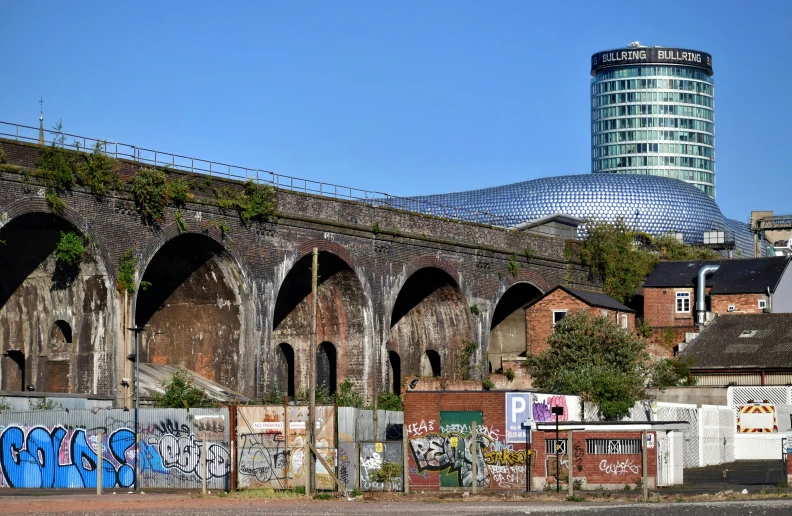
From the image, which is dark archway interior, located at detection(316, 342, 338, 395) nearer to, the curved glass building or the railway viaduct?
the railway viaduct

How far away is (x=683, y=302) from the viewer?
7050cm

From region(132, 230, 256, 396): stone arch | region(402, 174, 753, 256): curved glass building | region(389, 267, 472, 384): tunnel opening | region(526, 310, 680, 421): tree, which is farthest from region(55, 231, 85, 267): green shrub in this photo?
region(402, 174, 753, 256): curved glass building

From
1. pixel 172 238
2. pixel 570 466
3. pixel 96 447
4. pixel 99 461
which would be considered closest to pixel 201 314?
pixel 172 238

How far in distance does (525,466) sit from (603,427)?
2232mm

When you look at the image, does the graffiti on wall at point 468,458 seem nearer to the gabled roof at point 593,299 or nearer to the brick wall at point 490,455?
the brick wall at point 490,455

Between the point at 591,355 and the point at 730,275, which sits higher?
the point at 730,275

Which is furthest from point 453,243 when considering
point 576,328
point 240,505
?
point 240,505

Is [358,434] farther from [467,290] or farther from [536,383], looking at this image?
[467,290]

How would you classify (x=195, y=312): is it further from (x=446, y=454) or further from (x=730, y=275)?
(x=730, y=275)

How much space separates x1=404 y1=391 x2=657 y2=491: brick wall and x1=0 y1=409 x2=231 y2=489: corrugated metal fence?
5184mm

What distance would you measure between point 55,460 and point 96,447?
1.14 metres

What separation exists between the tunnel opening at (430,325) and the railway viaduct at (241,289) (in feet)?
0.19

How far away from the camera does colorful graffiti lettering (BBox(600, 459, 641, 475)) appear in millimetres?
33406

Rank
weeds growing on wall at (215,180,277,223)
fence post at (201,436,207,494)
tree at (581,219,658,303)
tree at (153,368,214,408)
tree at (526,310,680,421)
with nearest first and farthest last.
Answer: fence post at (201,436,207,494) → tree at (153,368,214,408) → weeds growing on wall at (215,180,277,223) → tree at (526,310,680,421) → tree at (581,219,658,303)
